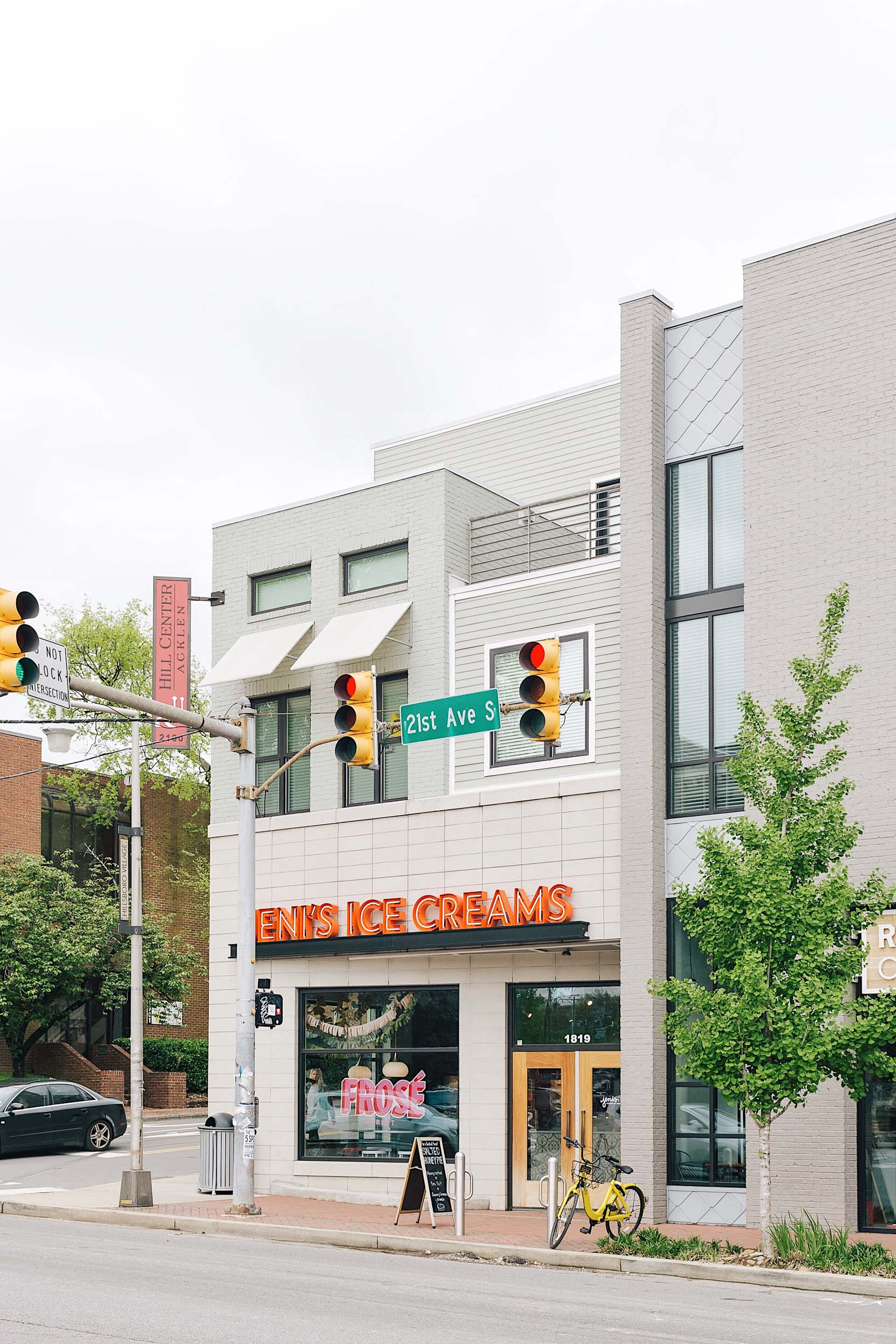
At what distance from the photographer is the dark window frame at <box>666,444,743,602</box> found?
21797mm

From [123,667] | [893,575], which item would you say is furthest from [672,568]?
[123,667]

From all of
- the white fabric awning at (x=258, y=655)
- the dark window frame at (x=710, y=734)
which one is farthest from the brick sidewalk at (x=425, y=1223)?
the white fabric awning at (x=258, y=655)

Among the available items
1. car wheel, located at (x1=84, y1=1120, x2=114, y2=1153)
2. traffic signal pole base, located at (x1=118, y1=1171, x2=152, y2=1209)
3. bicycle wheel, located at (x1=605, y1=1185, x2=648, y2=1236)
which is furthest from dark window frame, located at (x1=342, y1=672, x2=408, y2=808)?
car wheel, located at (x1=84, y1=1120, x2=114, y2=1153)

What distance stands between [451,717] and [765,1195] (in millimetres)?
6032

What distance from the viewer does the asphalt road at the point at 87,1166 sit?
88.3ft

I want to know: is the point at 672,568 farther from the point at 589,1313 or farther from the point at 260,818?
the point at 589,1313

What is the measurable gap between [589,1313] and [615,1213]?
507 centimetres

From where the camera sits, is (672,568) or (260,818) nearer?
(672,568)

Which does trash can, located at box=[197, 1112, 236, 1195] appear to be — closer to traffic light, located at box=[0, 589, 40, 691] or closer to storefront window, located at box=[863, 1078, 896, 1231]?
storefront window, located at box=[863, 1078, 896, 1231]

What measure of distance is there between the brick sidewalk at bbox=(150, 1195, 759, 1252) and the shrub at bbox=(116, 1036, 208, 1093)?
23.8 meters

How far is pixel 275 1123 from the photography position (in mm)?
25328

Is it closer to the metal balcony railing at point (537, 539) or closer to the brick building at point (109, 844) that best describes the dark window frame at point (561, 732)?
the metal balcony railing at point (537, 539)

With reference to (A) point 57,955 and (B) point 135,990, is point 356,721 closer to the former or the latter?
(B) point 135,990

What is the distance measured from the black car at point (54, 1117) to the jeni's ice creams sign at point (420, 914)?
9.47m
